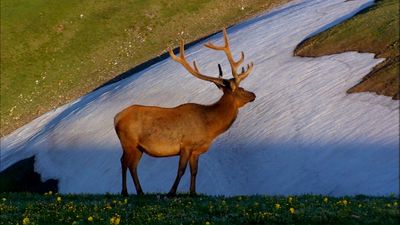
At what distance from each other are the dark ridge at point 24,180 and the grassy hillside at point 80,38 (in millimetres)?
14488

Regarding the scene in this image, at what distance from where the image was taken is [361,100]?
35156 mm

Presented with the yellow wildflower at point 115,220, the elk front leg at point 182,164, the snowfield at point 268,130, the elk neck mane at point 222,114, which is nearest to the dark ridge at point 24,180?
the snowfield at point 268,130

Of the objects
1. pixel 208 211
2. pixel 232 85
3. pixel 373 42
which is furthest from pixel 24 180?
pixel 208 211

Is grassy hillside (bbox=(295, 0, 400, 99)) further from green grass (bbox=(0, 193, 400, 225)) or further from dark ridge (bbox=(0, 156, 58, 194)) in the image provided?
dark ridge (bbox=(0, 156, 58, 194))

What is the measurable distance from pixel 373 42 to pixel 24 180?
2264 centimetres

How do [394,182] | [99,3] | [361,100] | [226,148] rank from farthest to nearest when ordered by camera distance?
1. [99,3]
2. [226,148]
3. [361,100]
4. [394,182]

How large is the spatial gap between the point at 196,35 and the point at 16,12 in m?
19.8

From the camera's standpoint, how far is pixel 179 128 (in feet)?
81.3

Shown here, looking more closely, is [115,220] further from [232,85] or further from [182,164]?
[232,85]

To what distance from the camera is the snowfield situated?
31.0 meters

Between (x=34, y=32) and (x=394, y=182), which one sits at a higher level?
(x=34, y=32)

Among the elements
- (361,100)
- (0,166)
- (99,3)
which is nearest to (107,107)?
(0,166)

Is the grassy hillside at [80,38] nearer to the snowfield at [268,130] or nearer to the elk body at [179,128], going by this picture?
the snowfield at [268,130]

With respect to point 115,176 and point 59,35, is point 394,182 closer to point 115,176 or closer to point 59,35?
point 115,176
